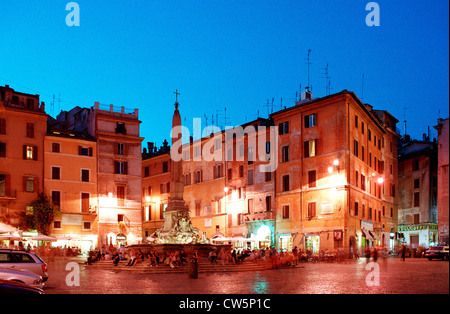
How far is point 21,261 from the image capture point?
1677cm

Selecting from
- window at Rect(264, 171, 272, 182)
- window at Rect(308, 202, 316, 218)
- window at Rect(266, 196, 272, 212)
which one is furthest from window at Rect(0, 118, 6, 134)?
window at Rect(308, 202, 316, 218)

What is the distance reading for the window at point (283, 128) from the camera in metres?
49.5

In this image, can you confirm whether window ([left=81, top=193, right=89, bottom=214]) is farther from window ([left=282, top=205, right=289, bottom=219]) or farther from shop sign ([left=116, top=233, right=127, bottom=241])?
window ([left=282, top=205, right=289, bottom=219])

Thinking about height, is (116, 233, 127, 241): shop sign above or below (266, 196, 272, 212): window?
below

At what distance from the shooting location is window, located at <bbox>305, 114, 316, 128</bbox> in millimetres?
47059

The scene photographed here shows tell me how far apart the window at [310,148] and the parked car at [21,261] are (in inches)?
1296

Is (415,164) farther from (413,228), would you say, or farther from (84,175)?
(84,175)

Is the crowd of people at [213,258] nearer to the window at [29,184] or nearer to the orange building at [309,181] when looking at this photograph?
the orange building at [309,181]

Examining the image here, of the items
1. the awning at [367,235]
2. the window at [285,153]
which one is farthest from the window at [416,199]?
the window at [285,153]

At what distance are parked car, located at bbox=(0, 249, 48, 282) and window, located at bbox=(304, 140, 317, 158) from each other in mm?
32908

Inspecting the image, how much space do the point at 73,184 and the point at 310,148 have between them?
2508 centimetres
